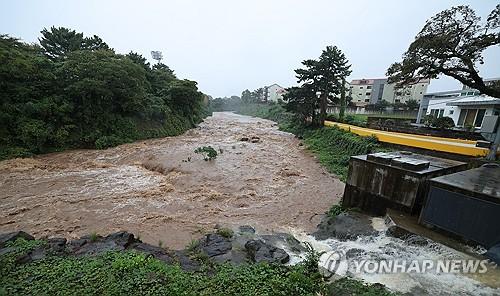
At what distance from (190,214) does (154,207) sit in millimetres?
1600

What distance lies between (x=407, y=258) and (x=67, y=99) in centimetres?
2247

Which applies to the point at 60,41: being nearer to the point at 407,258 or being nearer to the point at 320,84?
the point at 320,84

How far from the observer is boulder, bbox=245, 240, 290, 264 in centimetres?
593

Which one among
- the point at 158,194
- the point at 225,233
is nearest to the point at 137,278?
the point at 225,233

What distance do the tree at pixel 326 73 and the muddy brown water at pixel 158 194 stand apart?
13272 millimetres

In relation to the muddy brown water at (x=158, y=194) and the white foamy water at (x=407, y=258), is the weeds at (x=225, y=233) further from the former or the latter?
the white foamy water at (x=407, y=258)

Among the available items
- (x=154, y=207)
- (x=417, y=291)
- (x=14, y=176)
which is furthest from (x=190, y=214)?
(x=14, y=176)

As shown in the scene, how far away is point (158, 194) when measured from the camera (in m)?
11.1

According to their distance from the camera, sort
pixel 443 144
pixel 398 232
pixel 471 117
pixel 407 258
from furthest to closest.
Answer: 1. pixel 471 117
2. pixel 443 144
3. pixel 398 232
4. pixel 407 258

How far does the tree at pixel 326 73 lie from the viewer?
27.0 m

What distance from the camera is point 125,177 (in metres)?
13.1

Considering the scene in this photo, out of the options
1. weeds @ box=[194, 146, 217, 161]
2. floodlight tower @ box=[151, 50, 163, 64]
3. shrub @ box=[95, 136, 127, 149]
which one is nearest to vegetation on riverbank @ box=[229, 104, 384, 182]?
weeds @ box=[194, 146, 217, 161]

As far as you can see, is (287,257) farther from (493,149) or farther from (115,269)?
(493,149)

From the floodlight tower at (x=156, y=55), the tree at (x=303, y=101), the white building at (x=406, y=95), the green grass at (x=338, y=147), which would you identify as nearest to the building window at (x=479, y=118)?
the green grass at (x=338, y=147)
